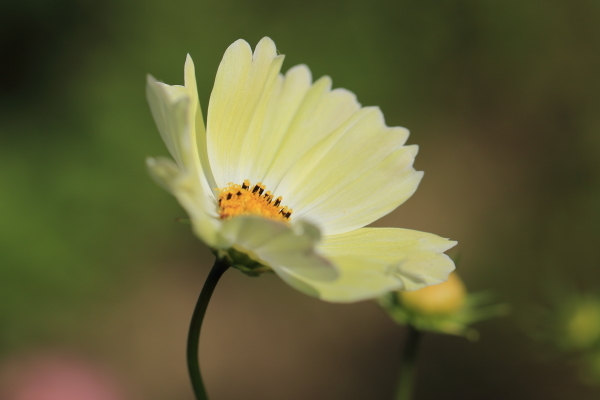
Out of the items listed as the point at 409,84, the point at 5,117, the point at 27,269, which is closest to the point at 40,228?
the point at 27,269

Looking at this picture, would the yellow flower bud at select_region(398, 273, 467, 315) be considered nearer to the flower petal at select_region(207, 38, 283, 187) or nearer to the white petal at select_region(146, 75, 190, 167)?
the flower petal at select_region(207, 38, 283, 187)

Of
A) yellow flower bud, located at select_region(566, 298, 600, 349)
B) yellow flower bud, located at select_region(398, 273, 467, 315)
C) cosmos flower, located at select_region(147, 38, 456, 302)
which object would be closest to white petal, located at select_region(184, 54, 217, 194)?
cosmos flower, located at select_region(147, 38, 456, 302)

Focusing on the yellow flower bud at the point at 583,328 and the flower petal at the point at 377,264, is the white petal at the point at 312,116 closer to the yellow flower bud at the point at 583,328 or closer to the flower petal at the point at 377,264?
the flower petal at the point at 377,264

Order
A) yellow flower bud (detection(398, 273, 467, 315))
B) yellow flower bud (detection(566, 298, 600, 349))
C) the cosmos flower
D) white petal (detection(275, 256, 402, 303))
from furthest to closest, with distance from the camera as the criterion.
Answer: yellow flower bud (detection(566, 298, 600, 349)) → yellow flower bud (detection(398, 273, 467, 315)) → the cosmos flower → white petal (detection(275, 256, 402, 303))

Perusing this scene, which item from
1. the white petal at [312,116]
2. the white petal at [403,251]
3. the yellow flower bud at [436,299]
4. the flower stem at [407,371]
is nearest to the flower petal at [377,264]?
the white petal at [403,251]

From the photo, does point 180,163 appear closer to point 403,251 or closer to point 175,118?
point 175,118

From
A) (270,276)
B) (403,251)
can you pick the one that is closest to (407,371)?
(403,251)

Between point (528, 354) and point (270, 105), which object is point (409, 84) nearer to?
point (528, 354)
